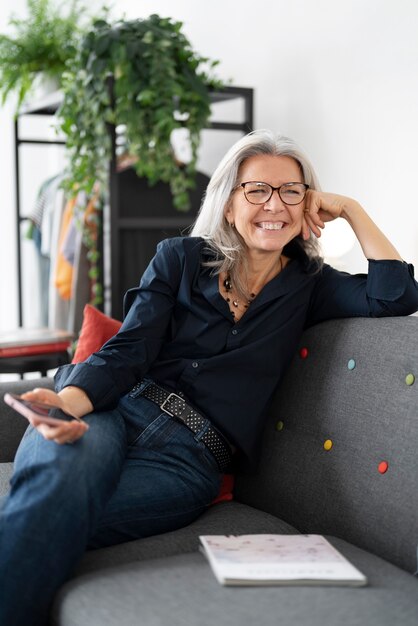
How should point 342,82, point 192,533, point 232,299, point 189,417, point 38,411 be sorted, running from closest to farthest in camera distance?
point 38,411 → point 192,533 → point 189,417 → point 232,299 → point 342,82

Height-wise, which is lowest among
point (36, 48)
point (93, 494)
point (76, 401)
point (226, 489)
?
point (226, 489)

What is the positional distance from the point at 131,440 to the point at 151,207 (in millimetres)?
1749

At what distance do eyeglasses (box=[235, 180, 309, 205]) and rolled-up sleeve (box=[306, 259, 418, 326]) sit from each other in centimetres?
21

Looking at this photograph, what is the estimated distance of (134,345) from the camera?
1827 mm

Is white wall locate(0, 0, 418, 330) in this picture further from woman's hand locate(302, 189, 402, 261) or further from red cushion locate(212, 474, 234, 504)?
red cushion locate(212, 474, 234, 504)

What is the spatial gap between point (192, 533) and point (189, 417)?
246mm

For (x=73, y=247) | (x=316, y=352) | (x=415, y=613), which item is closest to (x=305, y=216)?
(x=316, y=352)

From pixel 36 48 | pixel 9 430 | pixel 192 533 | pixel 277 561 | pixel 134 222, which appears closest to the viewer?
pixel 277 561

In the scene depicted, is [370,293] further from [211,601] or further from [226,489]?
[211,601]

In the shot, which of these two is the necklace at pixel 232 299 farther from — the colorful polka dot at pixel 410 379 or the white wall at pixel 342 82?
the white wall at pixel 342 82

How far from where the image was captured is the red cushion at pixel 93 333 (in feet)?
7.20

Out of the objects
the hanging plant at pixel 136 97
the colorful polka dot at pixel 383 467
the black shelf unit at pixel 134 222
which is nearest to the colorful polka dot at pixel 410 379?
the colorful polka dot at pixel 383 467

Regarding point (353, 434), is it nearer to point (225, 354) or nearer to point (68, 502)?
point (225, 354)

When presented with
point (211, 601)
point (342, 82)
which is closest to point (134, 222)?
point (342, 82)
